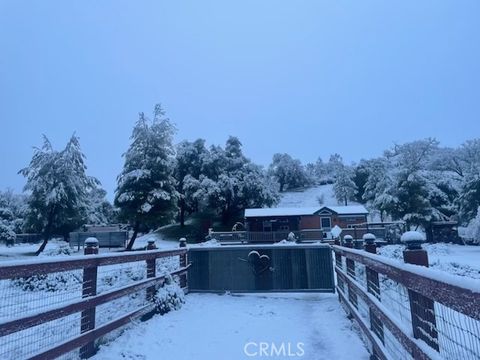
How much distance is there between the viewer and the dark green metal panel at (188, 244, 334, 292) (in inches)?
325

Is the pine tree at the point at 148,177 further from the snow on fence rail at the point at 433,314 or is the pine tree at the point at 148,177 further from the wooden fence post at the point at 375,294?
the snow on fence rail at the point at 433,314

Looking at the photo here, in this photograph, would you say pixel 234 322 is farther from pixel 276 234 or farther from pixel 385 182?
pixel 385 182

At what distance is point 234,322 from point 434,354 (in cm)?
456

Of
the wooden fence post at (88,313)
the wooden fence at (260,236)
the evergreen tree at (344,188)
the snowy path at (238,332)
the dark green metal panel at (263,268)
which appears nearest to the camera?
the wooden fence post at (88,313)

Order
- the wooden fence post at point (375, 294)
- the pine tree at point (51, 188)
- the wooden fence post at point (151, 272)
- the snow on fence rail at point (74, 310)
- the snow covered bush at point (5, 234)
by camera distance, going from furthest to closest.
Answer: the snow covered bush at point (5, 234)
the pine tree at point (51, 188)
the wooden fence post at point (151, 272)
the wooden fence post at point (375, 294)
the snow on fence rail at point (74, 310)

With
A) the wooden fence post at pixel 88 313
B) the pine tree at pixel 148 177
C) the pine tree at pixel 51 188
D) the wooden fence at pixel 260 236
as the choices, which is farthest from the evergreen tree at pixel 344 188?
the wooden fence post at pixel 88 313

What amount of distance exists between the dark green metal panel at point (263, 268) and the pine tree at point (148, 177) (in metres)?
17.8

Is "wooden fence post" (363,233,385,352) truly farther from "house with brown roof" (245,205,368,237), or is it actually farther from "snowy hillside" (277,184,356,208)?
"snowy hillside" (277,184,356,208)

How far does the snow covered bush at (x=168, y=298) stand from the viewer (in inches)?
242

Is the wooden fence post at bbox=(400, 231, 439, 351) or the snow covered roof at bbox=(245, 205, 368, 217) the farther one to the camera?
the snow covered roof at bbox=(245, 205, 368, 217)

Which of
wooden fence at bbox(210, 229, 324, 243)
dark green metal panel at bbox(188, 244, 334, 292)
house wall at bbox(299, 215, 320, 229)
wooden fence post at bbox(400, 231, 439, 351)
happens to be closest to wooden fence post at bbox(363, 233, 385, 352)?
wooden fence post at bbox(400, 231, 439, 351)

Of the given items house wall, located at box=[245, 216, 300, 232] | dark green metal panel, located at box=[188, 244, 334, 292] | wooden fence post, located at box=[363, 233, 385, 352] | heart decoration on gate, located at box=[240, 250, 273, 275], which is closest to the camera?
wooden fence post, located at box=[363, 233, 385, 352]

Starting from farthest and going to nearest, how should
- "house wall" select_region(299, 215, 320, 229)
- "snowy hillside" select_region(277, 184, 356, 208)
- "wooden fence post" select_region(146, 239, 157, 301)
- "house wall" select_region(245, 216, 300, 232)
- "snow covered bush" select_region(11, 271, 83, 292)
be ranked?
"snowy hillside" select_region(277, 184, 356, 208) → "house wall" select_region(245, 216, 300, 232) → "house wall" select_region(299, 215, 320, 229) → "wooden fence post" select_region(146, 239, 157, 301) → "snow covered bush" select_region(11, 271, 83, 292)

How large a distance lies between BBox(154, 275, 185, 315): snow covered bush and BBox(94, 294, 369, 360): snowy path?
0.54 feet
